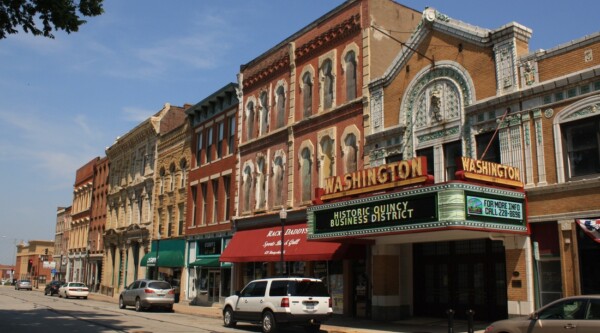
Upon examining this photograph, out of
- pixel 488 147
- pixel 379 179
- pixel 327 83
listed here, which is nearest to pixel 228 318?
pixel 379 179

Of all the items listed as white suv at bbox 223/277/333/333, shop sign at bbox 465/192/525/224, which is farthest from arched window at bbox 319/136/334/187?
shop sign at bbox 465/192/525/224

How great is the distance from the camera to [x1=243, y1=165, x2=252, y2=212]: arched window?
35.2m

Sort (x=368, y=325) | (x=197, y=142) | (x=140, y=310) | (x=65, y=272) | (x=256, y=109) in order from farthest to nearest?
(x=65, y=272), (x=197, y=142), (x=256, y=109), (x=140, y=310), (x=368, y=325)

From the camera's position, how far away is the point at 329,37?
29.8m

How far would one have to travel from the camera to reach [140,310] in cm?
3159

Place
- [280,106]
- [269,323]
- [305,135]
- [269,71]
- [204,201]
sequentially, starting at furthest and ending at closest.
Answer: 1. [204,201]
2. [269,71]
3. [280,106]
4. [305,135]
5. [269,323]

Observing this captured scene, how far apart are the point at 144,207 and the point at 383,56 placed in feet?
96.8

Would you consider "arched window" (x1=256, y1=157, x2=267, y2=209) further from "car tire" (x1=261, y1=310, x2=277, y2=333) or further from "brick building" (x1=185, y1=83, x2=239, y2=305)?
"car tire" (x1=261, y1=310, x2=277, y2=333)

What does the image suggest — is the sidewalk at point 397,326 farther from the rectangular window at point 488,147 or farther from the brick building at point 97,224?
the brick building at point 97,224

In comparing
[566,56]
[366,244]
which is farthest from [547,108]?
[366,244]

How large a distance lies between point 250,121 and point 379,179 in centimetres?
1726

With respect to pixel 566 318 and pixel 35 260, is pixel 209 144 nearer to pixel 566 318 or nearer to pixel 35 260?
pixel 566 318

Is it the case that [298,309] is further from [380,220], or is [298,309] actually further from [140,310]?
[140,310]

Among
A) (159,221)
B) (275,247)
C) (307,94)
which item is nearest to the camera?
(275,247)
